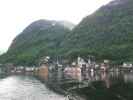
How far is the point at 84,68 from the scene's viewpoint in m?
165

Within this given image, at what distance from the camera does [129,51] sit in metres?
159

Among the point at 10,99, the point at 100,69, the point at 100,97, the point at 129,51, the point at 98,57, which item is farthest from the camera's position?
the point at 98,57

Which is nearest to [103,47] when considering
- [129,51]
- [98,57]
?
[98,57]

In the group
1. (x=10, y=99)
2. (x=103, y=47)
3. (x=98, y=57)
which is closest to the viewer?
(x=10, y=99)

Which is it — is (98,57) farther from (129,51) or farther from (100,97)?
(100,97)

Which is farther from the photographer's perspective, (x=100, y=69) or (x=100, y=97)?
(x=100, y=69)

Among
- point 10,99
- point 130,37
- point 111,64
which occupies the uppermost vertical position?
point 130,37

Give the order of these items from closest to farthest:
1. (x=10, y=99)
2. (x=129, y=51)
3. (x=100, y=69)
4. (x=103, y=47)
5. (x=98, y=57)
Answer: (x=10, y=99)
(x=100, y=69)
(x=129, y=51)
(x=98, y=57)
(x=103, y=47)

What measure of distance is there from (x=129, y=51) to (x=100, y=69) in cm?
2220

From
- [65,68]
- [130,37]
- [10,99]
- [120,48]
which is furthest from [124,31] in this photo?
[10,99]

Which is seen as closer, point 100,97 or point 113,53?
point 100,97

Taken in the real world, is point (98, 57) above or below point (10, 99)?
above

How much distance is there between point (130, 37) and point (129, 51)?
75.4 feet

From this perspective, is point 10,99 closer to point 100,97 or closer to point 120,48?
point 100,97
